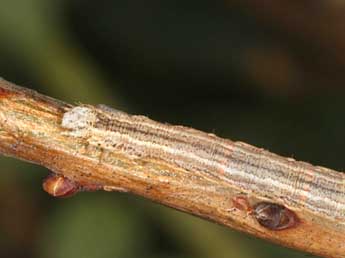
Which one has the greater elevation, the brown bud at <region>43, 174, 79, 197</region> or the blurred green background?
the blurred green background

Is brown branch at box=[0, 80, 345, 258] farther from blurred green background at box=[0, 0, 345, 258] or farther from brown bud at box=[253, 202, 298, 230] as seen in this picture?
blurred green background at box=[0, 0, 345, 258]

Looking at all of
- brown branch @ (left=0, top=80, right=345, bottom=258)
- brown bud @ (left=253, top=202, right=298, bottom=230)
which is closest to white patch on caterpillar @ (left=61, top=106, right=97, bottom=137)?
brown branch @ (left=0, top=80, right=345, bottom=258)

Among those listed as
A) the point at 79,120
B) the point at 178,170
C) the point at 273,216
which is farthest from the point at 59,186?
the point at 273,216

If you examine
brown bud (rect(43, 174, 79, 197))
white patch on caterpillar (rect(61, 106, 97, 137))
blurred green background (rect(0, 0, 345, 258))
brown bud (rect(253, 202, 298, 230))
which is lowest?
brown bud (rect(43, 174, 79, 197))

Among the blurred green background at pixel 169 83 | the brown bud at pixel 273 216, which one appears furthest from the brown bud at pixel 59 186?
the blurred green background at pixel 169 83

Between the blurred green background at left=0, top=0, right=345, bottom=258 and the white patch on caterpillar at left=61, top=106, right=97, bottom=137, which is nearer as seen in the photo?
the white patch on caterpillar at left=61, top=106, right=97, bottom=137

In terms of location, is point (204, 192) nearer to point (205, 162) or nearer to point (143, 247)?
point (205, 162)

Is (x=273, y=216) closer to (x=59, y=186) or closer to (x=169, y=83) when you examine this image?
(x=59, y=186)
